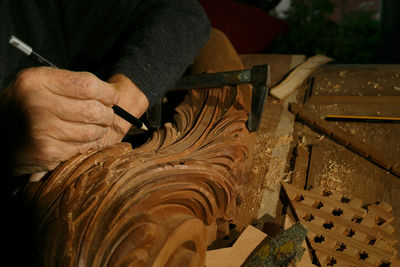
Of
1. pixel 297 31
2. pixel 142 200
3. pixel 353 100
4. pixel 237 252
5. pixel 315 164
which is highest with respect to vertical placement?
pixel 297 31

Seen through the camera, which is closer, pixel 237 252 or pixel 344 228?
pixel 237 252

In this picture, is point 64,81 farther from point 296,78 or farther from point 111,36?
point 296,78

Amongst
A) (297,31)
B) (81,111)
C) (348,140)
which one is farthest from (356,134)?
(297,31)

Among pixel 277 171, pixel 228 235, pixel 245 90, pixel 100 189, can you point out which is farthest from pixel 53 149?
pixel 277 171

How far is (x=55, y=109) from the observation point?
2.57 ft

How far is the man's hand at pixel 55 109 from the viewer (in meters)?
0.76

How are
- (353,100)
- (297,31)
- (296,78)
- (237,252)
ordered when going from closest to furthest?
1. (237,252)
2. (353,100)
3. (296,78)
4. (297,31)

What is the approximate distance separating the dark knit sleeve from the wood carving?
214 mm

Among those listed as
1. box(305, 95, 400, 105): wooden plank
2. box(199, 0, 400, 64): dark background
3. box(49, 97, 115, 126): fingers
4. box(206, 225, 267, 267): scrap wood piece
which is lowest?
box(206, 225, 267, 267): scrap wood piece

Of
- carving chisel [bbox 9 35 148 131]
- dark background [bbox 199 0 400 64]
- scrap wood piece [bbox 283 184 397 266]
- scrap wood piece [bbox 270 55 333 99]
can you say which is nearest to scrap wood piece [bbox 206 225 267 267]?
scrap wood piece [bbox 283 184 397 266]

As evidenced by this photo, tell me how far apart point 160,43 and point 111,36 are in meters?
0.32

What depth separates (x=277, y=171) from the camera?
1.35m

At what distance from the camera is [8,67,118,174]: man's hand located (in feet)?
2.50

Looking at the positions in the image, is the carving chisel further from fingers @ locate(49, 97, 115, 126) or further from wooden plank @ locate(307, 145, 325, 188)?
wooden plank @ locate(307, 145, 325, 188)
